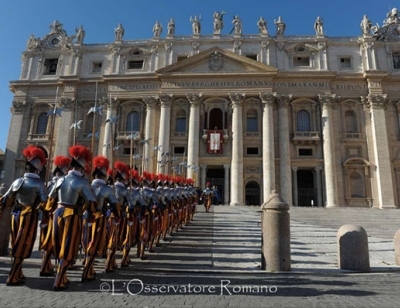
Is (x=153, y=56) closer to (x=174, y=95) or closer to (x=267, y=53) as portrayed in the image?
(x=174, y=95)

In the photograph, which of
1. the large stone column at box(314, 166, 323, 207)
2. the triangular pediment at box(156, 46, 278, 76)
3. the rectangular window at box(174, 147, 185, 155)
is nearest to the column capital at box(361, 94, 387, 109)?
the large stone column at box(314, 166, 323, 207)

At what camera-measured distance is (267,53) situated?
114 feet

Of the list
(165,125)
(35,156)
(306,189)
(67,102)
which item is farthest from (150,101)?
(35,156)

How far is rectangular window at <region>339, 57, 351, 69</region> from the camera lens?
34.3 m

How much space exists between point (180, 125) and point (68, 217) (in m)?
28.8

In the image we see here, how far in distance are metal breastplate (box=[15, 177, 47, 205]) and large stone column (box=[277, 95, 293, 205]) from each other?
2624 centimetres

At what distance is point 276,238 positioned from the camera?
7.34m

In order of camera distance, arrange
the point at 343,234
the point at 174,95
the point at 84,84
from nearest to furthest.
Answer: the point at 343,234 < the point at 174,95 < the point at 84,84

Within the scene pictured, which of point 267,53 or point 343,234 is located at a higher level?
point 267,53

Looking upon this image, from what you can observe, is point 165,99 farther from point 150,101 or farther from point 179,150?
point 179,150

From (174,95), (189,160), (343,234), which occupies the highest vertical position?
(174,95)

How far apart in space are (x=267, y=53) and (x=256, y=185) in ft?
48.4

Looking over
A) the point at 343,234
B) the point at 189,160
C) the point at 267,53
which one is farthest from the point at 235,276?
the point at 267,53

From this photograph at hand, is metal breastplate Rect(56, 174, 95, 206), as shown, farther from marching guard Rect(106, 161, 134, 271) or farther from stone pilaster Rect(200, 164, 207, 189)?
stone pilaster Rect(200, 164, 207, 189)
